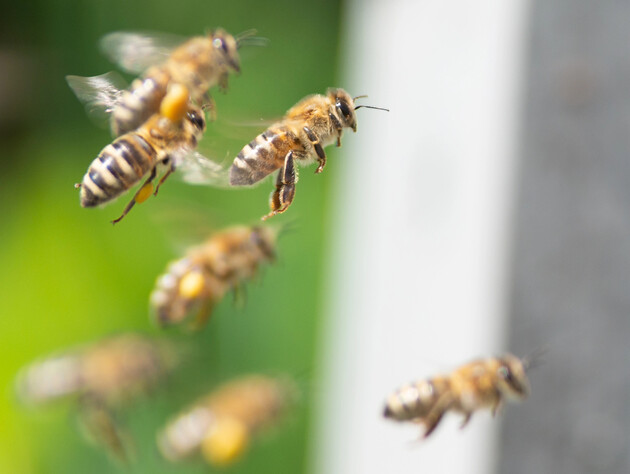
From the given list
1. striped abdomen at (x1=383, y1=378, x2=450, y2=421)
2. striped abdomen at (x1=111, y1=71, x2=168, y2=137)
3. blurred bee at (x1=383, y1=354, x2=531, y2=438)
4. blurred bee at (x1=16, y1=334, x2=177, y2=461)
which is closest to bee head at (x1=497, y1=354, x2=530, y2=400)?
blurred bee at (x1=383, y1=354, x2=531, y2=438)

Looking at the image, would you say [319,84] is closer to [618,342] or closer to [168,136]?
[618,342]

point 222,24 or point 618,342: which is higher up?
point 222,24

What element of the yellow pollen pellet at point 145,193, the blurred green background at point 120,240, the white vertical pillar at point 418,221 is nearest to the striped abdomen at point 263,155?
the yellow pollen pellet at point 145,193

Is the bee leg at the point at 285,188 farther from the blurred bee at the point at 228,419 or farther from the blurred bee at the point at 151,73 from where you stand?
the blurred bee at the point at 228,419

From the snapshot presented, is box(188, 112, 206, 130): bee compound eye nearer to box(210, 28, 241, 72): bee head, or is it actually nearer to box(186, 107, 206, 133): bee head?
box(186, 107, 206, 133): bee head

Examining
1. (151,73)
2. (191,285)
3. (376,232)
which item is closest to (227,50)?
(151,73)

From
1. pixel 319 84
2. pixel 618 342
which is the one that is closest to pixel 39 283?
pixel 319 84

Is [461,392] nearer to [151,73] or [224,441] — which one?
[151,73]
